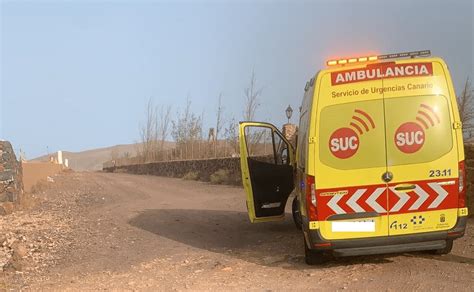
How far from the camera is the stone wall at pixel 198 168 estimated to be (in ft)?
77.4

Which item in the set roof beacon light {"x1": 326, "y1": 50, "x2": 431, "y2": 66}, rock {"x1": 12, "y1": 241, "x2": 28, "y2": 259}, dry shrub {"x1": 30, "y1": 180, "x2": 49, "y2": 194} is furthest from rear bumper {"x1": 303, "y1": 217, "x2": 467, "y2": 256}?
dry shrub {"x1": 30, "y1": 180, "x2": 49, "y2": 194}

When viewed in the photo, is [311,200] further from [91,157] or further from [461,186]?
[91,157]

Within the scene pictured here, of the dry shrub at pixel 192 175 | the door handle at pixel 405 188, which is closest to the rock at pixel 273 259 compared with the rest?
the door handle at pixel 405 188

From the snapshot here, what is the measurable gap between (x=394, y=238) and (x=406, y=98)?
1746 millimetres

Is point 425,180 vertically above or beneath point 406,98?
beneath

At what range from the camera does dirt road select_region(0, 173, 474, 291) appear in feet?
21.4

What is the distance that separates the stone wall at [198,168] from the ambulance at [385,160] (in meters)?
15.8

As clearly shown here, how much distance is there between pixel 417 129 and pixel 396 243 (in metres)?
1.44

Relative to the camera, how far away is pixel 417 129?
641 centimetres

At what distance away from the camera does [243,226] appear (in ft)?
39.0

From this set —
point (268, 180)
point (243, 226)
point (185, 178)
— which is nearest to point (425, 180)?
point (268, 180)

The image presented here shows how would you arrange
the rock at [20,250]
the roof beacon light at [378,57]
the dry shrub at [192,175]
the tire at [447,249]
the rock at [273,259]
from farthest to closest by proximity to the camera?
1. the dry shrub at [192,175]
2. the rock at [20,250]
3. the rock at [273,259]
4. the tire at [447,249]
5. the roof beacon light at [378,57]

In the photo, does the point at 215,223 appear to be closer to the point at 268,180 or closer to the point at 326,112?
the point at 268,180

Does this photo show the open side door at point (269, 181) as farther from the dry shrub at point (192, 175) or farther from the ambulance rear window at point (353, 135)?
the dry shrub at point (192, 175)
